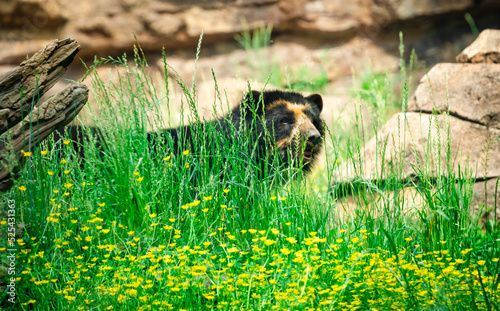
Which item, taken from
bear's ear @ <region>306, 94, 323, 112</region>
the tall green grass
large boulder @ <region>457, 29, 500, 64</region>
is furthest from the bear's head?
large boulder @ <region>457, 29, 500, 64</region>

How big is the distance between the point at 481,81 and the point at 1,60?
7341 mm

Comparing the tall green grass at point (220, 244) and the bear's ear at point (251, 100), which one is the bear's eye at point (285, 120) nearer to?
the bear's ear at point (251, 100)

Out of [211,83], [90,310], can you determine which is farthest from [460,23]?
[90,310]

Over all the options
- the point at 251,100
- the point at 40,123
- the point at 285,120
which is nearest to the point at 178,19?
the point at 285,120

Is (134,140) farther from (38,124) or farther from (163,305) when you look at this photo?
(163,305)

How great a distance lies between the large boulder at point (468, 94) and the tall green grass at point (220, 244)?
1.74 metres

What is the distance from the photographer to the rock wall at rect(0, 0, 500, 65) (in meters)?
8.45

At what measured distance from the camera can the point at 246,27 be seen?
870cm

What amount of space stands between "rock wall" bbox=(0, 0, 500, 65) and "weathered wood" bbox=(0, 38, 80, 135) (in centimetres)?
570

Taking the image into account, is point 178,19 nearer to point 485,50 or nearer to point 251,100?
point 485,50

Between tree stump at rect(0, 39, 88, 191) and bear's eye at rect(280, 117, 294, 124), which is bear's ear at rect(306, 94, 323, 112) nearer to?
bear's eye at rect(280, 117, 294, 124)

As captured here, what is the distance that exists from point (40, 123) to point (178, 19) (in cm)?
606

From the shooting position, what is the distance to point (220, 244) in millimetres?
3086

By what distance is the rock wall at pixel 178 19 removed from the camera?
332 inches
